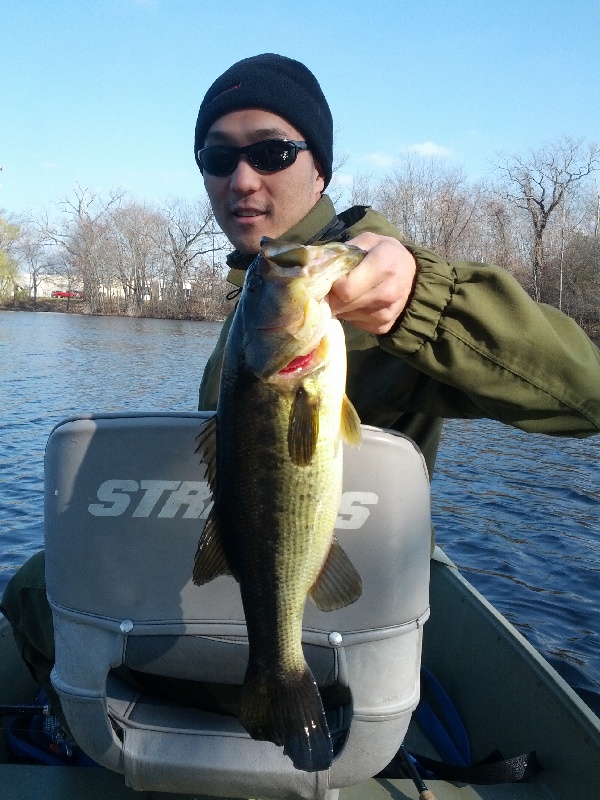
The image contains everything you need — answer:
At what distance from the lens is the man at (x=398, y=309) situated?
2.15 meters

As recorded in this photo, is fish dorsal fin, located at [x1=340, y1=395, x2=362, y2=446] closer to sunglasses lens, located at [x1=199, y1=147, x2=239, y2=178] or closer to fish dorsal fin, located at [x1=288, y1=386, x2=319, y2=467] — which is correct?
fish dorsal fin, located at [x1=288, y1=386, x2=319, y2=467]

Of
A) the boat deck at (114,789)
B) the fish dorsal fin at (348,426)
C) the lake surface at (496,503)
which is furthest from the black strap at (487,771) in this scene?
the lake surface at (496,503)

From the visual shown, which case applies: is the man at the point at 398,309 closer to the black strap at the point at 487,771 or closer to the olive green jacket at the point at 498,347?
the olive green jacket at the point at 498,347

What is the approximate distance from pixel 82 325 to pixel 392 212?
2110 centimetres

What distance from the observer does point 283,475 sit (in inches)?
75.7

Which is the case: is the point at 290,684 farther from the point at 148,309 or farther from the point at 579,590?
the point at 148,309

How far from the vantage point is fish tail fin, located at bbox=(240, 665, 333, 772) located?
74.9 inches

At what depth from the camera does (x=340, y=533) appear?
213 cm

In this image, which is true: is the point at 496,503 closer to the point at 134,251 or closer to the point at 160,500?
the point at 160,500

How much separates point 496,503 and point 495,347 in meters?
9.07

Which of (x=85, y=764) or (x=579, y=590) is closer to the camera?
(x=85, y=764)

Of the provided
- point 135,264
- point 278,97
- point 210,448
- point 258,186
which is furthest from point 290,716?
point 135,264

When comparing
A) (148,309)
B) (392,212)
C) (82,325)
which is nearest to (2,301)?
(148,309)

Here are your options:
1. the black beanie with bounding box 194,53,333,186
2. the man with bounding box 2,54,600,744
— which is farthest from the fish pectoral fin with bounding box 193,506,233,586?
the black beanie with bounding box 194,53,333,186
